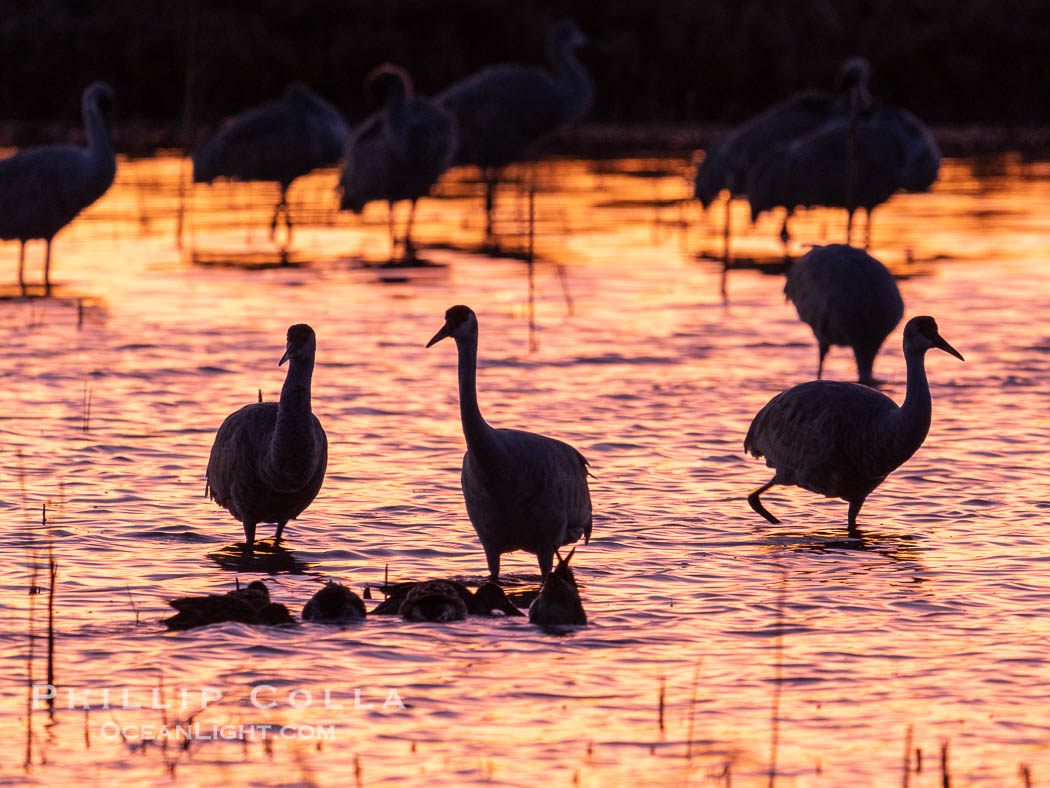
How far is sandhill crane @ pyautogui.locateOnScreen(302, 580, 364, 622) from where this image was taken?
7.58 m

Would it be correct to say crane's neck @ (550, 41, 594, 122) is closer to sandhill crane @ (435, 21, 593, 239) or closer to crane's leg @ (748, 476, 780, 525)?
sandhill crane @ (435, 21, 593, 239)

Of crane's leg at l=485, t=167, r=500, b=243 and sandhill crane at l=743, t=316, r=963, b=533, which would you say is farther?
crane's leg at l=485, t=167, r=500, b=243

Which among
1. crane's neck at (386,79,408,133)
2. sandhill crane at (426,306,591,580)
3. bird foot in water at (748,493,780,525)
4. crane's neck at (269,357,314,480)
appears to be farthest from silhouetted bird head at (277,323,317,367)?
crane's neck at (386,79,408,133)

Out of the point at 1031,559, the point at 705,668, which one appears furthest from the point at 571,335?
the point at 705,668

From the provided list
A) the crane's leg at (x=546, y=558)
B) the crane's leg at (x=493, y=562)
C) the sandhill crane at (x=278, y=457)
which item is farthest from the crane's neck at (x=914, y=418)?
the sandhill crane at (x=278, y=457)

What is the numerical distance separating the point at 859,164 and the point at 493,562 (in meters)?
12.9

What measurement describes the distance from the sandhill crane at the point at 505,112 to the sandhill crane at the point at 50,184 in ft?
21.9

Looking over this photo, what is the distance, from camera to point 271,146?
23.7 meters

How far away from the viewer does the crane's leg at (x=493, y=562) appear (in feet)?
27.5

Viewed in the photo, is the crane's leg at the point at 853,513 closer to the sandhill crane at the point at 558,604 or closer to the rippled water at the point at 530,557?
the rippled water at the point at 530,557

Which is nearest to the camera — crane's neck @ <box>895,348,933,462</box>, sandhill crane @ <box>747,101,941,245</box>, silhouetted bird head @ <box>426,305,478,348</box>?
silhouetted bird head @ <box>426,305,478,348</box>

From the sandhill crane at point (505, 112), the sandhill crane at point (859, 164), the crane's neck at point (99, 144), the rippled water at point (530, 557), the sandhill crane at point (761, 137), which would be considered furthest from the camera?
the sandhill crane at point (505, 112)

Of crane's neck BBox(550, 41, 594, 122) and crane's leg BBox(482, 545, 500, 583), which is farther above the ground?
crane's neck BBox(550, 41, 594, 122)

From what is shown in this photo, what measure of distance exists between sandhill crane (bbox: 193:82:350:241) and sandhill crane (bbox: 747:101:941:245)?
20.5 feet
